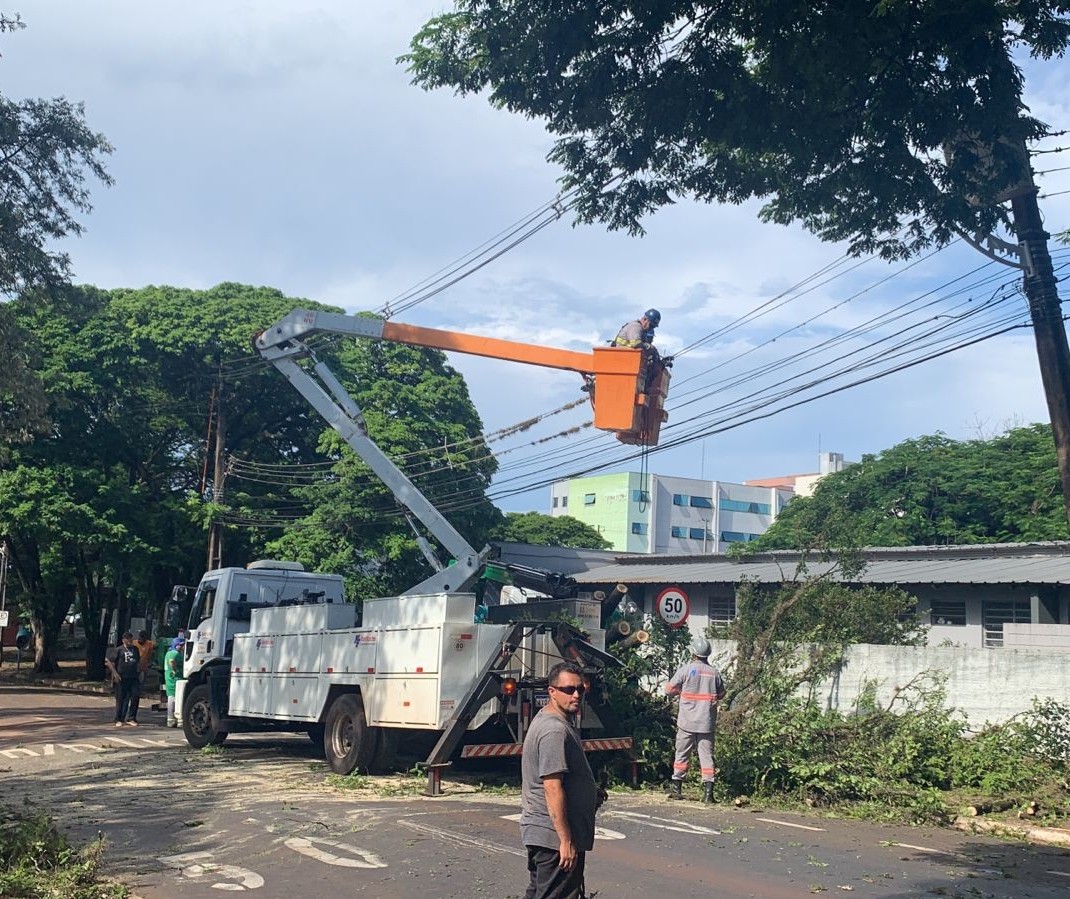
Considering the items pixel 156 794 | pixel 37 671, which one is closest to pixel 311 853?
pixel 156 794

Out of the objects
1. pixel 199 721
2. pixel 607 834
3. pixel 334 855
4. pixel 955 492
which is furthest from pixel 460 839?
pixel 955 492

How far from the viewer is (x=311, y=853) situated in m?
9.05

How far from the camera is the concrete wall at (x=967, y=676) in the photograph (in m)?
13.7

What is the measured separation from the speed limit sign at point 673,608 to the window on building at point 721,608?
59.7 ft

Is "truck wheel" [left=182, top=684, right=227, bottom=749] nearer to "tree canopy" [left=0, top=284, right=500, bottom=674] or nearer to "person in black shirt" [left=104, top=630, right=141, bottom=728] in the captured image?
"person in black shirt" [left=104, top=630, right=141, bottom=728]

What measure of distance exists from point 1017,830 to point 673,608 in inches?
219

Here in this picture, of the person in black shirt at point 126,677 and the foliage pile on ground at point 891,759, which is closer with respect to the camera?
the foliage pile on ground at point 891,759

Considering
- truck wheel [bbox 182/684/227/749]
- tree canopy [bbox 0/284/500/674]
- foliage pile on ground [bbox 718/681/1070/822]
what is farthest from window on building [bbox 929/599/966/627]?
truck wheel [bbox 182/684/227/749]

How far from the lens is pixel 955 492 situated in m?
40.8

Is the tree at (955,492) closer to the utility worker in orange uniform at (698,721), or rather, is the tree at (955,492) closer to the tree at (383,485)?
the tree at (383,485)

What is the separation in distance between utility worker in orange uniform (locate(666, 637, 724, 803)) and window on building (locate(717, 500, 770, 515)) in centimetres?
9399

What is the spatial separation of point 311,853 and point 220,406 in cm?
2621

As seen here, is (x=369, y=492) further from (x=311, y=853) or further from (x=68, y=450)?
(x=311, y=853)

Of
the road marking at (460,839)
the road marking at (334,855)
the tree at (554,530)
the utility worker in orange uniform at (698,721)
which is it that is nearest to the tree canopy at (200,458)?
the utility worker in orange uniform at (698,721)
